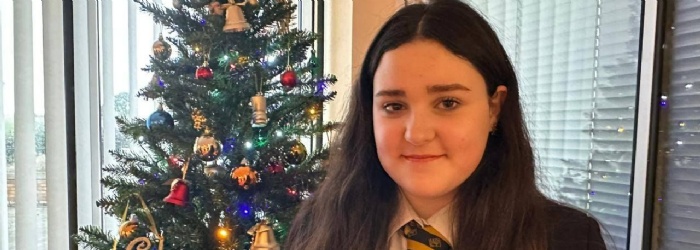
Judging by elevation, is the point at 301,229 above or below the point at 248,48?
below

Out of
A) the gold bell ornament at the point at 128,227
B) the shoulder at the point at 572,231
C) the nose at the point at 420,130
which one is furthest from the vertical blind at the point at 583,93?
the gold bell ornament at the point at 128,227

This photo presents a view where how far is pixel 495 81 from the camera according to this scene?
3.38 ft

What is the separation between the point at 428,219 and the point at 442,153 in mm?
164

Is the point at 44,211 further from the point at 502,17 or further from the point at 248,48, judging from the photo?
the point at 502,17

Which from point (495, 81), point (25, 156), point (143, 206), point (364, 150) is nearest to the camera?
point (495, 81)

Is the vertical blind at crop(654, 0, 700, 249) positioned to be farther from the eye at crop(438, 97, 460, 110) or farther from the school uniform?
the eye at crop(438, 97, 460, 110)

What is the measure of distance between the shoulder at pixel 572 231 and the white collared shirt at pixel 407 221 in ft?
0.62

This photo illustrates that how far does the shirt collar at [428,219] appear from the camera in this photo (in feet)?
3.45

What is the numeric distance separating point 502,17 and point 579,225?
1.42m

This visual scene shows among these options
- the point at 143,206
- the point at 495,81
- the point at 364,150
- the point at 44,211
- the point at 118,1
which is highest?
the point at 118,1

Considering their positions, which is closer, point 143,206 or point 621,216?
point 143,206

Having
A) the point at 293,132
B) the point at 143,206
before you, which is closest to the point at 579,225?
the point at 293,132

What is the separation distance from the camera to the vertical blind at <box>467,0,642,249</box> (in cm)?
169

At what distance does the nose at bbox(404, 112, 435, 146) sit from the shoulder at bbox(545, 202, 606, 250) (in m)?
0.31
